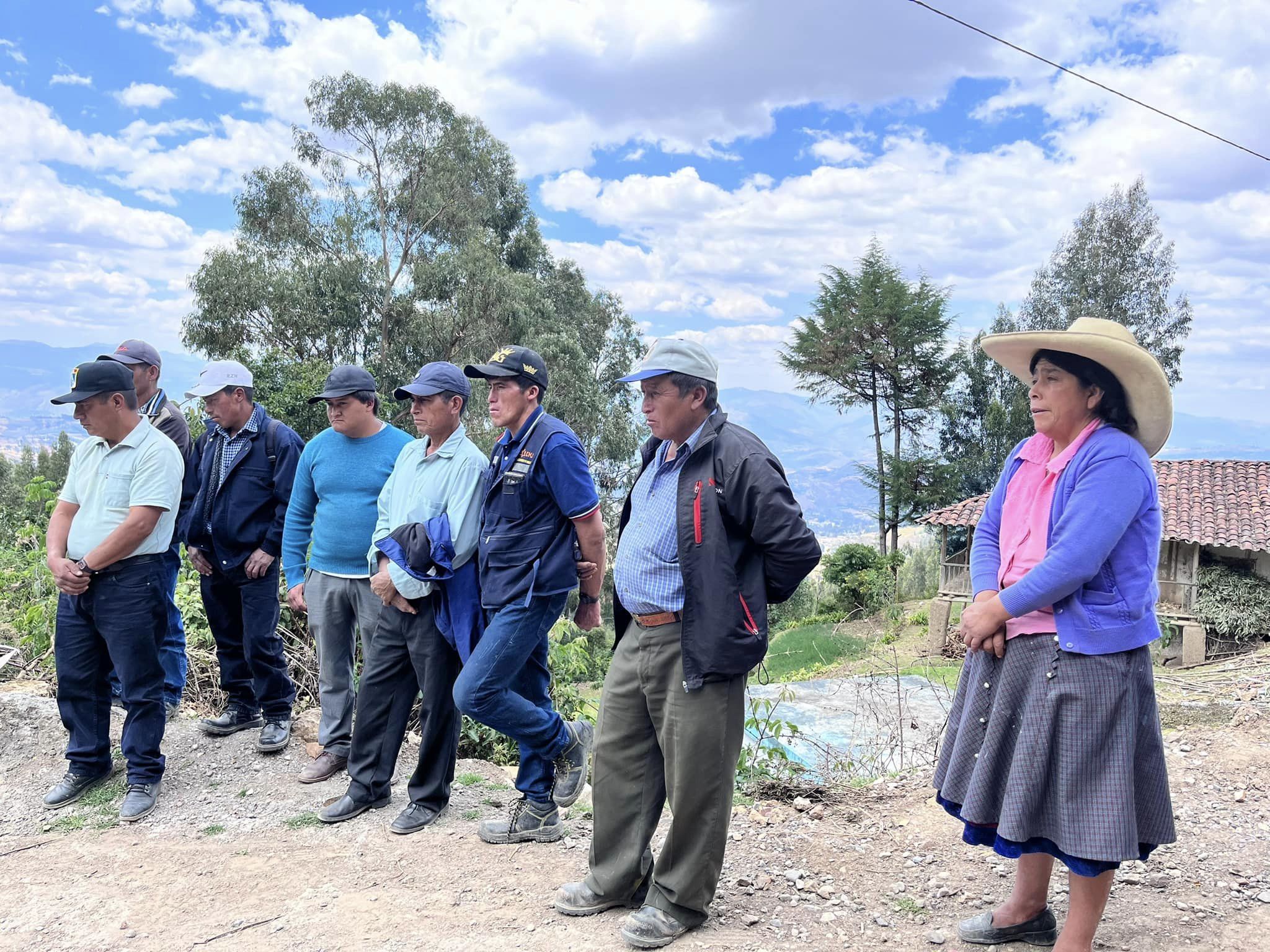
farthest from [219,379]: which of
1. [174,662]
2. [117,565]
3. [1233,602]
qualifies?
[1233,602]

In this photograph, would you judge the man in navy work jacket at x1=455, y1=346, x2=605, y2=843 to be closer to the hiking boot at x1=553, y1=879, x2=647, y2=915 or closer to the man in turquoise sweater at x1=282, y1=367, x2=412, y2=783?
the hiking boot at x1=553, y1=879, x2=647, y2=915

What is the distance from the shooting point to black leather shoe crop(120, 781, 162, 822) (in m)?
4.49

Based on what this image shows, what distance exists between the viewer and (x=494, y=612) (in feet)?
13.0

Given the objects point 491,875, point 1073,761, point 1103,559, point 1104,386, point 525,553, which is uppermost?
point 1104,386

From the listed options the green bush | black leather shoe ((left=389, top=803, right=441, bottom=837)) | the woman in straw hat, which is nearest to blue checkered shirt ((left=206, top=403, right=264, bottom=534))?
black leather shoe ((left=389, top=803, right=441, bottom=837))

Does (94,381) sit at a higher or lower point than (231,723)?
higher

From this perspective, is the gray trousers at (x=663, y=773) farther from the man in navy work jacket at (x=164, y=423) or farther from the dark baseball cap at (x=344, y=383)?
the man in navy work jacket at (x=164, y=423)

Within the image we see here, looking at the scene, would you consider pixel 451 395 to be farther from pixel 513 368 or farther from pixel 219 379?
pixel 219 379

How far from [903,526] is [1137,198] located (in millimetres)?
14774

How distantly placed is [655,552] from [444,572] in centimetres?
135

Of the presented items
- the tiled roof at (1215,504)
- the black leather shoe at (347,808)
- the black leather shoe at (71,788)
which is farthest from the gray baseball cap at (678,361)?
the tiled roof at (1215,504)

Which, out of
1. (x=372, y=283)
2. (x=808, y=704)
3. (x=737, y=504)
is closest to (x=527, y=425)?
(x=737, y=504)

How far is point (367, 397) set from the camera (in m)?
4.75

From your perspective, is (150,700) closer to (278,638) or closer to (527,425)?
(278,638)
